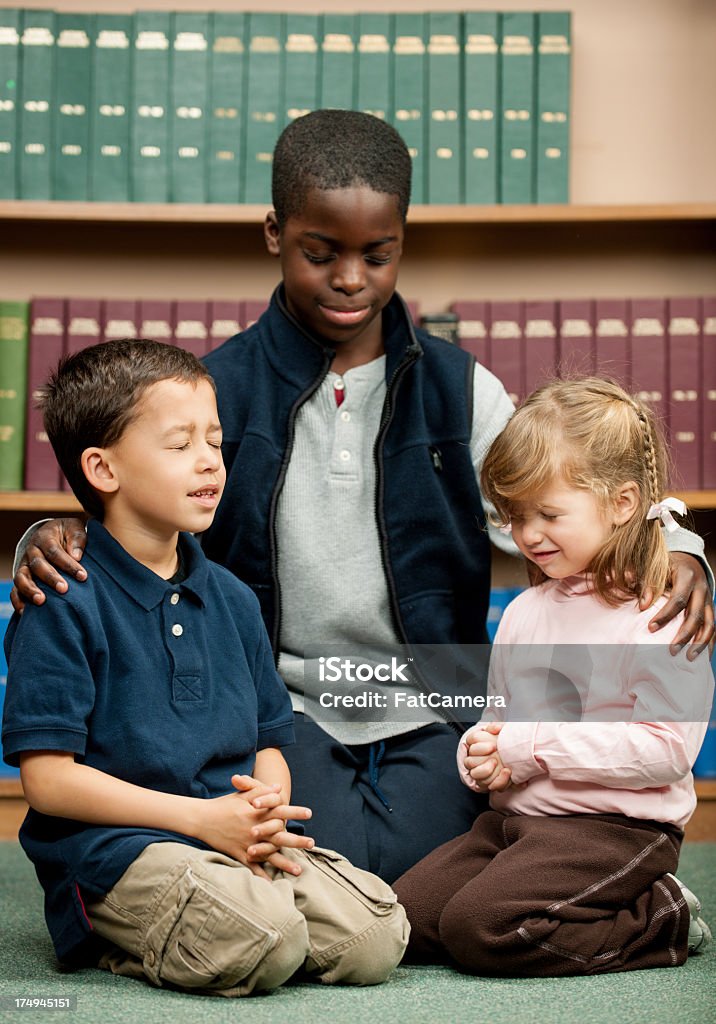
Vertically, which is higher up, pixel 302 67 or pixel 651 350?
pixel 302 67

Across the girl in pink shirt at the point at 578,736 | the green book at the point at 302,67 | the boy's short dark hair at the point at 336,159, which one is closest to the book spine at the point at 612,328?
the green book at the point at 302,67

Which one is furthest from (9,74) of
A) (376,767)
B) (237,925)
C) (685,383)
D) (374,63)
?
(237,925)

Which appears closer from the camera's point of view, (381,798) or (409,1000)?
(409,1000)

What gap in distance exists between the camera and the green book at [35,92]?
230 centimetres

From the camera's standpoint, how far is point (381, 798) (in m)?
1.48

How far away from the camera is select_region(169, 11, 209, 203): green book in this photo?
90.7 inches

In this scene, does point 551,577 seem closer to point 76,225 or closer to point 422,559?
point 422,559

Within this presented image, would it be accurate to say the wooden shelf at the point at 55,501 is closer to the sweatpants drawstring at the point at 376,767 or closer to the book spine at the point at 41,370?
the book spine at the point at 41,370

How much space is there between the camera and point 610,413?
1373 mm

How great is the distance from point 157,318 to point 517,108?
0.77 m

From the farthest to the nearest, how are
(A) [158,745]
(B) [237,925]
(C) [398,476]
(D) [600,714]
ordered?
(C) [398,476]
(D) [600,714]
(A) [158,745]
(B) [237,925]

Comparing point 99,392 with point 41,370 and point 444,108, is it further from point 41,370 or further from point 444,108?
point 444,108

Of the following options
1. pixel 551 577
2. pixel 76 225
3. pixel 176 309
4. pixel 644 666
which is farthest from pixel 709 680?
pixel 76 225

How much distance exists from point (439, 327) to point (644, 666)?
45.5 inches
